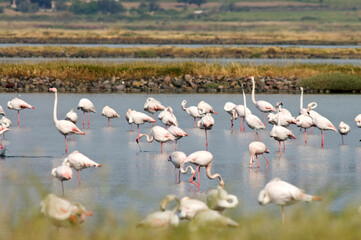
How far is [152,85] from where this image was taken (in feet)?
118

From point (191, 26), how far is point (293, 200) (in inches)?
6063

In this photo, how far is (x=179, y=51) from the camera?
75.1 metres

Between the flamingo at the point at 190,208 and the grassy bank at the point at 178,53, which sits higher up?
the flamingo at the point at 190,208

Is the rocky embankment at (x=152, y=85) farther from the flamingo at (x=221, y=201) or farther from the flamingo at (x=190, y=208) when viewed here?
the flamingo at (x=190, y=208)

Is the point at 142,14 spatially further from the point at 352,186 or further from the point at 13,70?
the point at 352,186

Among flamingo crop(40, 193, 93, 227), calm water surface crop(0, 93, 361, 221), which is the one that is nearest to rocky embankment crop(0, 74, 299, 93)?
calm water surface crop(0, 93, 361, 221)

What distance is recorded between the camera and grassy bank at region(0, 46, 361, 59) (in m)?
71.2

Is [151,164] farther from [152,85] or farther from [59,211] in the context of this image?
[152,85]

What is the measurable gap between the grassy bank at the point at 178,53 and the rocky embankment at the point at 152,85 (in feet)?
111

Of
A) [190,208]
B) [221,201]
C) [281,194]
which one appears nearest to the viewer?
[190,208]

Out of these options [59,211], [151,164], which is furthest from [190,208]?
[151,164]

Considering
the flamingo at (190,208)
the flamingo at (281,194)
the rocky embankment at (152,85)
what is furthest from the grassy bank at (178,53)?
the flamingo at (190,208)

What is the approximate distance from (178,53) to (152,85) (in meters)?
38.7

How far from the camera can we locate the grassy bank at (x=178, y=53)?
2805 inches
